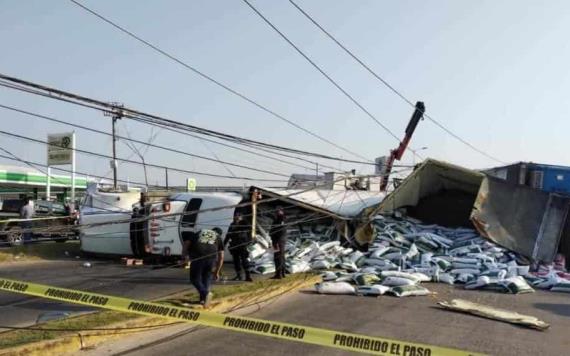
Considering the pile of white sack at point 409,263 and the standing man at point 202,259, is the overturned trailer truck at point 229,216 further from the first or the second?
the standing man at point 202,259

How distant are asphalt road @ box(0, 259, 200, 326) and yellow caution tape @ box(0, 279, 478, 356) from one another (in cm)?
233

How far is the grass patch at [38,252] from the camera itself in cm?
1722

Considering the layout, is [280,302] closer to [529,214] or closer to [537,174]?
[529,214]

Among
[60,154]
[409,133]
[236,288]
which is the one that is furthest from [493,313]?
[60,154]

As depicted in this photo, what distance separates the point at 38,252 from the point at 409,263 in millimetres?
11431

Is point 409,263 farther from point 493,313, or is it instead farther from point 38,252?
point 38,252

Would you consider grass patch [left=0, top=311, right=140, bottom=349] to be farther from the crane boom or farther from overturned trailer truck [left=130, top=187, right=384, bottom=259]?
the crane boom

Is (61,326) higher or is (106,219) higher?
(106,219)

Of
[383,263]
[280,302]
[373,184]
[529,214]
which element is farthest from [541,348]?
[373,184]

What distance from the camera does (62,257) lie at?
18172mm

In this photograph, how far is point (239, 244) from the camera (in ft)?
41.3

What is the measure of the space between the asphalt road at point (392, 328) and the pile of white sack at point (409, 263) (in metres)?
0.68

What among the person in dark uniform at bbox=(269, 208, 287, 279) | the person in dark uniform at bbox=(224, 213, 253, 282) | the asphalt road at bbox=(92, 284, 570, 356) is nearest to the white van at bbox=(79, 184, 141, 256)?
the person in dark uniform at bbox=(224, 213, 253, 282)

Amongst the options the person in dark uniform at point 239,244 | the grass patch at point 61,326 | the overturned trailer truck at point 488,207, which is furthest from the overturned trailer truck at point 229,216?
the grass patch at point 61,326
